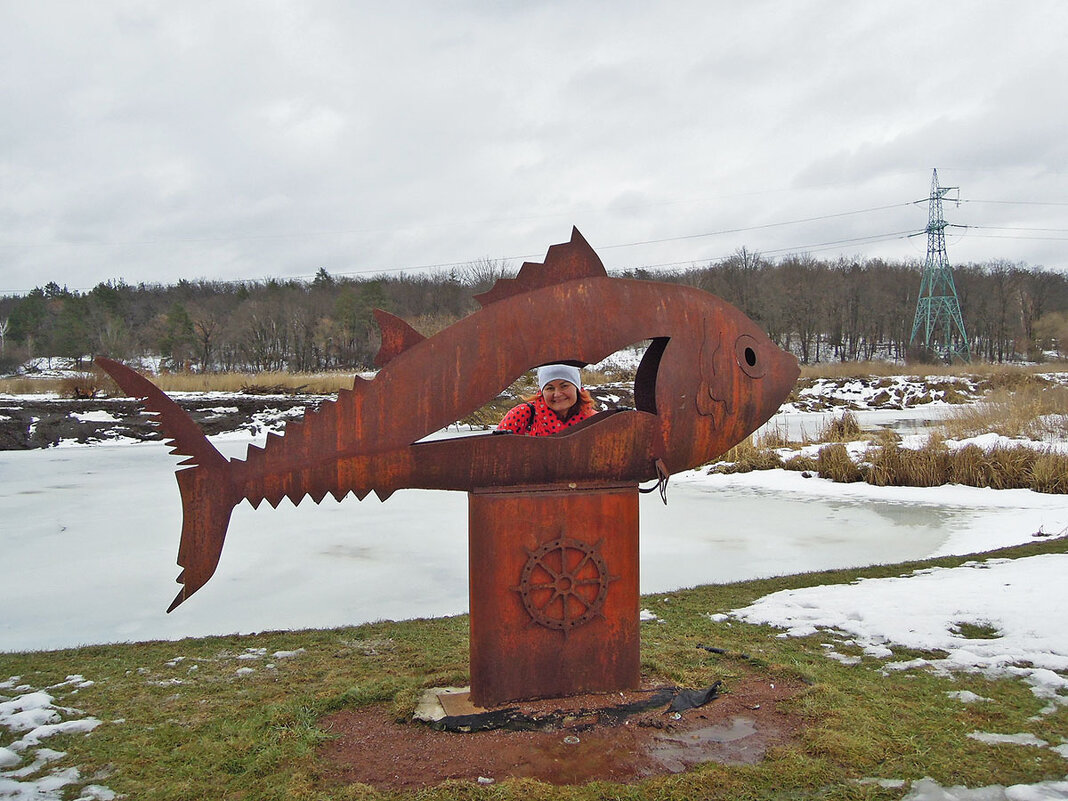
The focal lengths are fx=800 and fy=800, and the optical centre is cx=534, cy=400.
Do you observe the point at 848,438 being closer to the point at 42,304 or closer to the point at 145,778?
the point at 145,778

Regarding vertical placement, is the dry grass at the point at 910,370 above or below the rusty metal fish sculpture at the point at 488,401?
above

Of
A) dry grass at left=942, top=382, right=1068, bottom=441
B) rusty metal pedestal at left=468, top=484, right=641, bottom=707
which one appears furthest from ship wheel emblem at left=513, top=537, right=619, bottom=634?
dry grass at left=942, top=382, right=1068, bottom=441

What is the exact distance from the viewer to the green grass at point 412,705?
269cm

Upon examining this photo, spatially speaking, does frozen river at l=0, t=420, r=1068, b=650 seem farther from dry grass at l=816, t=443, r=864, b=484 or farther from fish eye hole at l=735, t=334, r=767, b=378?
fish eye hole at l=735, t=334, r=767, b=378

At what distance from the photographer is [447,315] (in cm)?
4141

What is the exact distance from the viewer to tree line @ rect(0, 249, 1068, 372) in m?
43.4

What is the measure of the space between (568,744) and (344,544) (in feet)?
14.9

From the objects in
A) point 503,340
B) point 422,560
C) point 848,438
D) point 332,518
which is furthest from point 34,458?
point 848,438

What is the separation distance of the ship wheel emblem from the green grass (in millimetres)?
732

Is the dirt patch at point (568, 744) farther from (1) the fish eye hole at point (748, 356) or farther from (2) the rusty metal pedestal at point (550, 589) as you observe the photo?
(1) the fish eye hole at point (748, 356)

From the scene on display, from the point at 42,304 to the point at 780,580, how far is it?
60.4 meters

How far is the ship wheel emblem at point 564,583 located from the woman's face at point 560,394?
84 cm

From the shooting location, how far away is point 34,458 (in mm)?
12305

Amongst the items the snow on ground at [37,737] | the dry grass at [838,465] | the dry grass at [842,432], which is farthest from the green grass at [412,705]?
the dry grass at [842,432]
